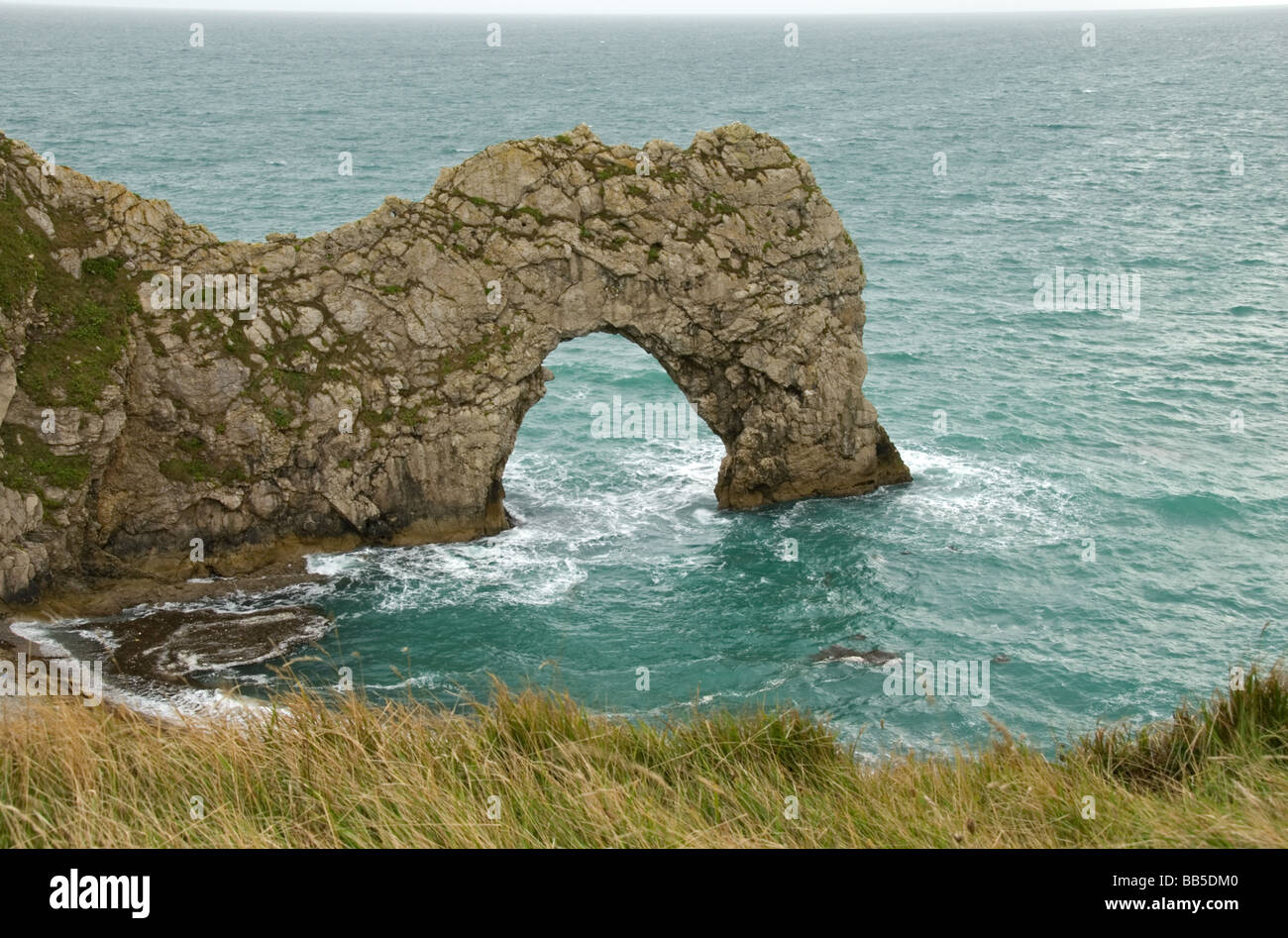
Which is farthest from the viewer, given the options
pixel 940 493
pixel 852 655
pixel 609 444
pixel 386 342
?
pixel 609 444

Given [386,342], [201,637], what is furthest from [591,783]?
[386,342]

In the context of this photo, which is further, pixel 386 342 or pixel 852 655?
pixel 386 342

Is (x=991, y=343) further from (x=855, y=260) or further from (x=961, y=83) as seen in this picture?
(x=961, y=83)

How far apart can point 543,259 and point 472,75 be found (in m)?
156

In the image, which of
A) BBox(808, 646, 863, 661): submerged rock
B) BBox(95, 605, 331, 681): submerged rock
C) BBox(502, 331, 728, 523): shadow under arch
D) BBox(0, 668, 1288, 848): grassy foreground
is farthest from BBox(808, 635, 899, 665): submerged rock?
BBox(0, 668, 1288, 848): grassy foreground

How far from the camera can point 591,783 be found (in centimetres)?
1117

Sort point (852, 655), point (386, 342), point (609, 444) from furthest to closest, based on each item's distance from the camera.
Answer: point (609, 444)
point (386, 342)
point (852, 655)

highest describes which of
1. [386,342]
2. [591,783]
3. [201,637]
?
[386,342]

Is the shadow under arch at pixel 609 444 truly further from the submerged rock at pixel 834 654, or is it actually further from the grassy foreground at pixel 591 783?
the grassy foreground at pixel 591 783

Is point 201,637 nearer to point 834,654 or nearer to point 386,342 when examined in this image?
point 386,342

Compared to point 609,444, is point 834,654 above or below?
below

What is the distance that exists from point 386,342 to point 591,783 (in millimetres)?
23456

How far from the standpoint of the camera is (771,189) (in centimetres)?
3531

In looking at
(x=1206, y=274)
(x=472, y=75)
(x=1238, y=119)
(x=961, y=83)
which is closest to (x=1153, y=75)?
(x=961, y=83)
